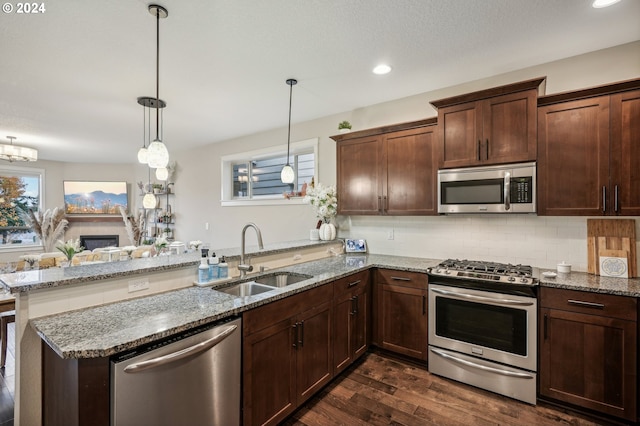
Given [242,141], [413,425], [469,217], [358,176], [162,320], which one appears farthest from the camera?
[242,141]

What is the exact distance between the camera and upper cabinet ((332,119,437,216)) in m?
3.09

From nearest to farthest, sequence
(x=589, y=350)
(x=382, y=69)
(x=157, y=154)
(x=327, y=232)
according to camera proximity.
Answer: (x=589, y=350)
(x=157, y=154)
(x=382, y=69)
(x=327, y=232)

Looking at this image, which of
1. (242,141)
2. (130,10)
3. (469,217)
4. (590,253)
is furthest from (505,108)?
(242,141)

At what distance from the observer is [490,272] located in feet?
8.27

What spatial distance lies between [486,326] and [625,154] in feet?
5.37

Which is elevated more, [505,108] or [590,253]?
[505,108]

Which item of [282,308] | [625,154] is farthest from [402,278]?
[625,154]

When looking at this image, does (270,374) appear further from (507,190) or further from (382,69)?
(382,69)

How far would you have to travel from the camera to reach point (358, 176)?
356 cm

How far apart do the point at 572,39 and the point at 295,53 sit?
7.16 feet

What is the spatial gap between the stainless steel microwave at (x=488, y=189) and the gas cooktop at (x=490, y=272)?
510mm

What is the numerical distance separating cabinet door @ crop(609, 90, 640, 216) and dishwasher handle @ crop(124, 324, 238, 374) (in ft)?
9.30

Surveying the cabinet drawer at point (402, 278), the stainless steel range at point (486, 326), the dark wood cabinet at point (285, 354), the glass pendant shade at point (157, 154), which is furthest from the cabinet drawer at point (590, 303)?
the glass pendant shade at point (157, 154)

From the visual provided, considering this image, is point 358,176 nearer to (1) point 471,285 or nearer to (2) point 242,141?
(1) point 471,285
